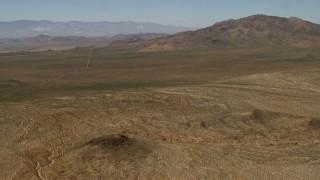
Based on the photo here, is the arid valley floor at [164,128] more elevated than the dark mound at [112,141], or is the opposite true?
the dark mound at [112,141]

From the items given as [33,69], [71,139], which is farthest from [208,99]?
[33,69]

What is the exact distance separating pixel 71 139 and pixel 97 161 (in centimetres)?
826

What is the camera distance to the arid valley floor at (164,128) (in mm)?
34531

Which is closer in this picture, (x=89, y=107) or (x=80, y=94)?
(x=89, y=107)

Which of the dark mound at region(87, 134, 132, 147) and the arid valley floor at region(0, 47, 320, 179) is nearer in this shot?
the arid valley floor at region(0, 47, 320, 179)

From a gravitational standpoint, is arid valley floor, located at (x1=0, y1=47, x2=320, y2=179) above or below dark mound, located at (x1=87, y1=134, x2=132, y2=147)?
below

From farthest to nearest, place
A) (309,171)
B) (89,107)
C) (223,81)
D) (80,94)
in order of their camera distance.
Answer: (223,81), (80,94), (89,107), (309,171)

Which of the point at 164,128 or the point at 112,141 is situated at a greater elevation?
the point at 112,141

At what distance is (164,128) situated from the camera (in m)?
46.5

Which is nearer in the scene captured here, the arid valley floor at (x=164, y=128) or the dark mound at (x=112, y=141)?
the arid valley floor at (x=164, y=128)

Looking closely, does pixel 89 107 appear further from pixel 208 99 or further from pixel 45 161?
pixel 45 161

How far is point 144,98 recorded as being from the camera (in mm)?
61969

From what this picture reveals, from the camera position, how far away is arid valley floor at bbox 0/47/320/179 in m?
34.5

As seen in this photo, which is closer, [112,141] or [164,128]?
[112,141]
